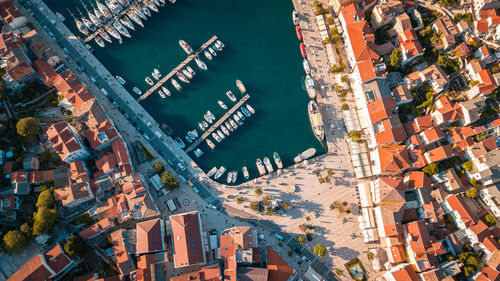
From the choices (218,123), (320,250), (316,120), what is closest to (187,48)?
(218,123)

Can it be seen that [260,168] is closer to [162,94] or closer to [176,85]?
[176,85]

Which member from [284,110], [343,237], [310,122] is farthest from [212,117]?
[343,237]

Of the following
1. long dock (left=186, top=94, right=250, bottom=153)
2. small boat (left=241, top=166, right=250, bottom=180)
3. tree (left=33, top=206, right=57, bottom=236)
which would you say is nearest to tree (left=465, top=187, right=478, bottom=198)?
small boat (left=241, top=166, right=250, bottom=180)

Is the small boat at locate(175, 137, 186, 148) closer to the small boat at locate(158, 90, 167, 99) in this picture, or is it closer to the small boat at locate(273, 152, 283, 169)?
the small boat at locate(158, 90, 167, 99)

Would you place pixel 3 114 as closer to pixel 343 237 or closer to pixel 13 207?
pixel 13 207

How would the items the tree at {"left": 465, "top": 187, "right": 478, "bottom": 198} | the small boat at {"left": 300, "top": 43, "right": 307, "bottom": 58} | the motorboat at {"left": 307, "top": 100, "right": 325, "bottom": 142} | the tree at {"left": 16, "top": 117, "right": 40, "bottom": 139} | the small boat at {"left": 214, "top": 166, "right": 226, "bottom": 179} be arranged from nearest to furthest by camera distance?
the tree at {"left": 16, "top": 117, "right": 40, "bottom": 139}
the tree at {"left": 465, "top": 187, "right": 478, "bottom": 198}
the small boat at {"left": 214, "top": 166, "right": 226, "bottom": 179}
the motorboat at {"left": 307, "top": 100, "right": 325, "bottom": 142}
the small boat at {"left": 300, "top": 43, "right": 307, "bottom": 58}

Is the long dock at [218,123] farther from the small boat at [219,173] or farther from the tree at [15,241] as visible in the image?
the tree at [15,241]

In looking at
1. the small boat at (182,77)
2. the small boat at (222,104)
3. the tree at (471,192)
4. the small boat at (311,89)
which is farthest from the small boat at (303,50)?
the tree at (471,192)
